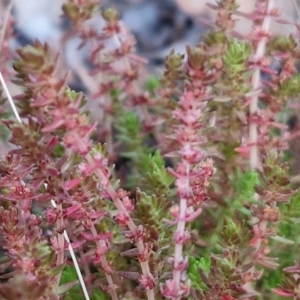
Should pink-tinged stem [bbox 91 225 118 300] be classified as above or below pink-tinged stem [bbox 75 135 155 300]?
below

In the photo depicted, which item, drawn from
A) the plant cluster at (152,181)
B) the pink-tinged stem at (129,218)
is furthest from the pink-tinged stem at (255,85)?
the pink-tinged stem at (129,218)

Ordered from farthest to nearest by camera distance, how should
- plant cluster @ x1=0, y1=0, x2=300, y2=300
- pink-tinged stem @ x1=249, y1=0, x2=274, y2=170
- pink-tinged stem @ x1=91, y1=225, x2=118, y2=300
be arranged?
pink-tinged stem @ x1=249, y1=0, x2=274, y2=170 → pink-tinged stem @ x1=91, y1=225, x2=118, y2=300 → plant cluster @ x1=0, y1=0, x2=300, y2=300

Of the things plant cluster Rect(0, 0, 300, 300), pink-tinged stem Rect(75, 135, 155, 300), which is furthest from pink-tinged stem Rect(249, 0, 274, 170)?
pink-tinged stem Rect(75, 135, 155, 300)

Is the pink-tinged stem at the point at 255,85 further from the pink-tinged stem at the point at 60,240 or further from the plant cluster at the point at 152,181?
the pink-tinged stem at the point at 60,240

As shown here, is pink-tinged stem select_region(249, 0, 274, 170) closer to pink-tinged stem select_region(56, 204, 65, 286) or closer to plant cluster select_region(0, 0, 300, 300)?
plant cluster select_region(0, 0, 300, 300)

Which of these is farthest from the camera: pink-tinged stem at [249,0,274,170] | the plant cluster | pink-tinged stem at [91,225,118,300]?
pink-tinged stem at [249,0,274,170]

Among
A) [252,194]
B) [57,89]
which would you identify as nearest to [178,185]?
[57,89]

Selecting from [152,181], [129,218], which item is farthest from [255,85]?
[129,218]

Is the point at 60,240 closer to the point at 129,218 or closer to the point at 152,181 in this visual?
the point at 129,218
